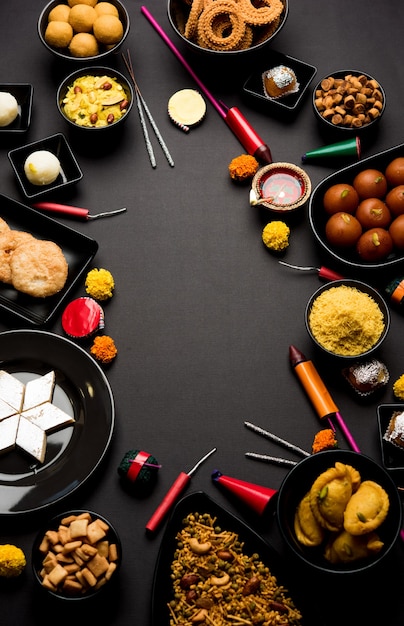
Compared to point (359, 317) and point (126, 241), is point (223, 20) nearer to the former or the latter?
point (126, 241)

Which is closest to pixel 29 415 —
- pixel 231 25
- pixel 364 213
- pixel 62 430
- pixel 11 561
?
pixel 62 430

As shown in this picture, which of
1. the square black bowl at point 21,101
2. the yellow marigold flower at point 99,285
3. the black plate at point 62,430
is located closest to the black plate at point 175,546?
the black plate at point 62,430

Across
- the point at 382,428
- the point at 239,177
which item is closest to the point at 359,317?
the point at 382,428

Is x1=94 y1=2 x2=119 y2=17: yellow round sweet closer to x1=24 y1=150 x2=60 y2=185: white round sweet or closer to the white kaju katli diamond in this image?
x1=24 y1=150 x2=60 y2=185: white round sweet

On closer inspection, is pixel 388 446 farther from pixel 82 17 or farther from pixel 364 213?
pixel 82 17

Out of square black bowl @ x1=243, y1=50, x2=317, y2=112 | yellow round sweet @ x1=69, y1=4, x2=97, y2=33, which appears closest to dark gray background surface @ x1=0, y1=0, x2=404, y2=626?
square black bowl @ x1=243, y1=50, x2=317, y2=112

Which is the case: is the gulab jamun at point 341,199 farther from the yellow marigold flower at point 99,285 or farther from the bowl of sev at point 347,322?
the yellow marigold flower at point 99,285
